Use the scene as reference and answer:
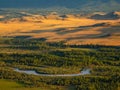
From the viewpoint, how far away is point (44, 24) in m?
181

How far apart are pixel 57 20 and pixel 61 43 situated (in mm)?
75427

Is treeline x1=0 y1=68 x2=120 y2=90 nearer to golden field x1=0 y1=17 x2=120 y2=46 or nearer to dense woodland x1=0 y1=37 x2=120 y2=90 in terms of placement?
dense woodland x1=0 y1=37 x2=120 y2=90

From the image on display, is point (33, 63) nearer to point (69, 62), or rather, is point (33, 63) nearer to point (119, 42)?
point (69, 62)

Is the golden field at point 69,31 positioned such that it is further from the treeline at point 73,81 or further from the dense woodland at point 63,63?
the treeline at point 73,81

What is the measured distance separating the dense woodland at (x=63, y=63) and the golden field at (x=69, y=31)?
8966 mm

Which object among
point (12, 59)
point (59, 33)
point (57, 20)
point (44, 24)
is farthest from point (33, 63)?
point (57, 20)

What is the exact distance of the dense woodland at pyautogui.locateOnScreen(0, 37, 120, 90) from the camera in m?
76.1

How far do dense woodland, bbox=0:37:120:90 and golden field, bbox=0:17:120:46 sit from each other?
897 cm

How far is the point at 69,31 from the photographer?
5856 inches

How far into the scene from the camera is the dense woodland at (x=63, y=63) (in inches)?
2997

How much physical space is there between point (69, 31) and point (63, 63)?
57.9m

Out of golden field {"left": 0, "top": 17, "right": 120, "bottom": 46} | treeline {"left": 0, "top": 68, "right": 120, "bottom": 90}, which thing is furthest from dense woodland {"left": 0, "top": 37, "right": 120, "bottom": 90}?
golden field {"left": 0, "top": 17, "right": 120, "bottom": 46}

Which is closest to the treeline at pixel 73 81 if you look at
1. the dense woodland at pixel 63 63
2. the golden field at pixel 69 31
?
the dense woodland at pixel 63 63

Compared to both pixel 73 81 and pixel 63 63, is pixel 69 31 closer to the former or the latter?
pixel 63 63
